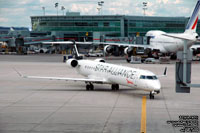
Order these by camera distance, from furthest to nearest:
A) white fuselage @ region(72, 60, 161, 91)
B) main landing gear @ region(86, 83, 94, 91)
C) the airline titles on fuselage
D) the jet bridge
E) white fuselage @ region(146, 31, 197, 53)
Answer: white fuselage @ region(146, 31, 197, 53) → main landing gear @ region(86, 83, 94, 91) → the airline titles on fuselage → white fuselage @ region(72, 60, 161, 91) → the jet bridge

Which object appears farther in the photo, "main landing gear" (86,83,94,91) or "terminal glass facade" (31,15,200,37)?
"terminal glass facade" (31,15,200,37)

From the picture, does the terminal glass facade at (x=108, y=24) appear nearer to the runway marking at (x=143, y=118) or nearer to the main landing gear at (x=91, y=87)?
the main landing gear at (x=91, y=87)

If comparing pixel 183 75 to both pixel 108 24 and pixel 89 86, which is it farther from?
pixel 108 24

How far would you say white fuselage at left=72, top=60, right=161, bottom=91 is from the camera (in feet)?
114

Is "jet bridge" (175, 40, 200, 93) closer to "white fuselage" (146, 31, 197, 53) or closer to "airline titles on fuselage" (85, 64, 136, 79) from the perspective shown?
"airline titles on fuselage" (85, 64, 136, 79)

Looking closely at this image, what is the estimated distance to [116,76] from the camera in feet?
128

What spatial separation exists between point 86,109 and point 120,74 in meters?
8.89

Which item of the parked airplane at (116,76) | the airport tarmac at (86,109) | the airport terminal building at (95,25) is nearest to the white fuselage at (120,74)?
the parked airplane at (116,76)

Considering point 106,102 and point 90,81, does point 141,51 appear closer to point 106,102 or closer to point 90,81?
point 90,81

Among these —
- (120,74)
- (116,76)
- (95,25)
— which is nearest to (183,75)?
(120,74)

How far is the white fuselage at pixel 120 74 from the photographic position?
114ft

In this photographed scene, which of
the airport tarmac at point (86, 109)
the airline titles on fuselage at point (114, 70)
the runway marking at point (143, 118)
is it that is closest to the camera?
the runway marking at point (143, 118)

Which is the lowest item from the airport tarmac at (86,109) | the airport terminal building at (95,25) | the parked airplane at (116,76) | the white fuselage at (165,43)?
the airport tarmac at (86,109)

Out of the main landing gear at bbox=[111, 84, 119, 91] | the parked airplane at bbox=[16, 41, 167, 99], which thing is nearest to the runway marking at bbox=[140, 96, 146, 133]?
the parked airplane at bbox=[16, 41, 167, 99]
